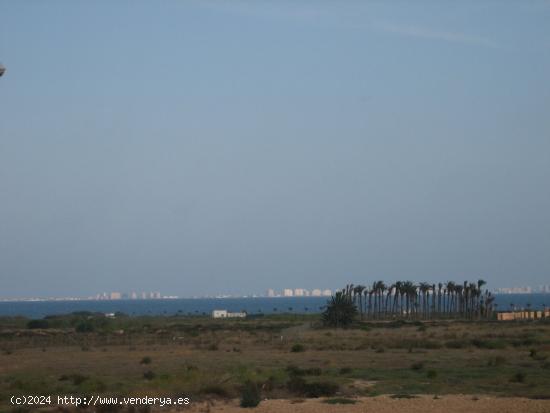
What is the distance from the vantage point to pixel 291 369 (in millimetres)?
37125

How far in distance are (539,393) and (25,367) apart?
25.0 m

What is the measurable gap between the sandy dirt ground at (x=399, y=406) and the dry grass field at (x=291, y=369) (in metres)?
0.14

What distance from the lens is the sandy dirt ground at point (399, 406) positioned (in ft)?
79.2

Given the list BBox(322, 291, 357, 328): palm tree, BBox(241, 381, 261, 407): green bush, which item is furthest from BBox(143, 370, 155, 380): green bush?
BBox(322, 291, 357, 328): palm tree

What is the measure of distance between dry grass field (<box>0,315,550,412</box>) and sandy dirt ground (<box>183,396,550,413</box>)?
0.14 m

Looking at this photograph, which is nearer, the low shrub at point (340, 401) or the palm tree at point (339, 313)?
the low shrub at point (340, 401)

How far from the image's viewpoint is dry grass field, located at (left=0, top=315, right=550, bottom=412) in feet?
94.4

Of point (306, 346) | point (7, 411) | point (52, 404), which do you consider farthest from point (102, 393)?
point (306, 346)

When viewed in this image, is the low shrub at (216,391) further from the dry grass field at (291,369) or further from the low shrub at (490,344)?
the low shrub at (490,344)

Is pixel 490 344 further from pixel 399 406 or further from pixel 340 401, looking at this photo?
pixel 399 406

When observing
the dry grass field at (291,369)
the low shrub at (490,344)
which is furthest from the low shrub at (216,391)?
the low shrub at (490,344)

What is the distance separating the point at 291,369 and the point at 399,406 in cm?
1258

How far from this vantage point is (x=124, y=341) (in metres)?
66.8

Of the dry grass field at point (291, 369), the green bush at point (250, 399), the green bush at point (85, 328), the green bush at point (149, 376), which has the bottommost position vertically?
the green bush at point (85, 328)
